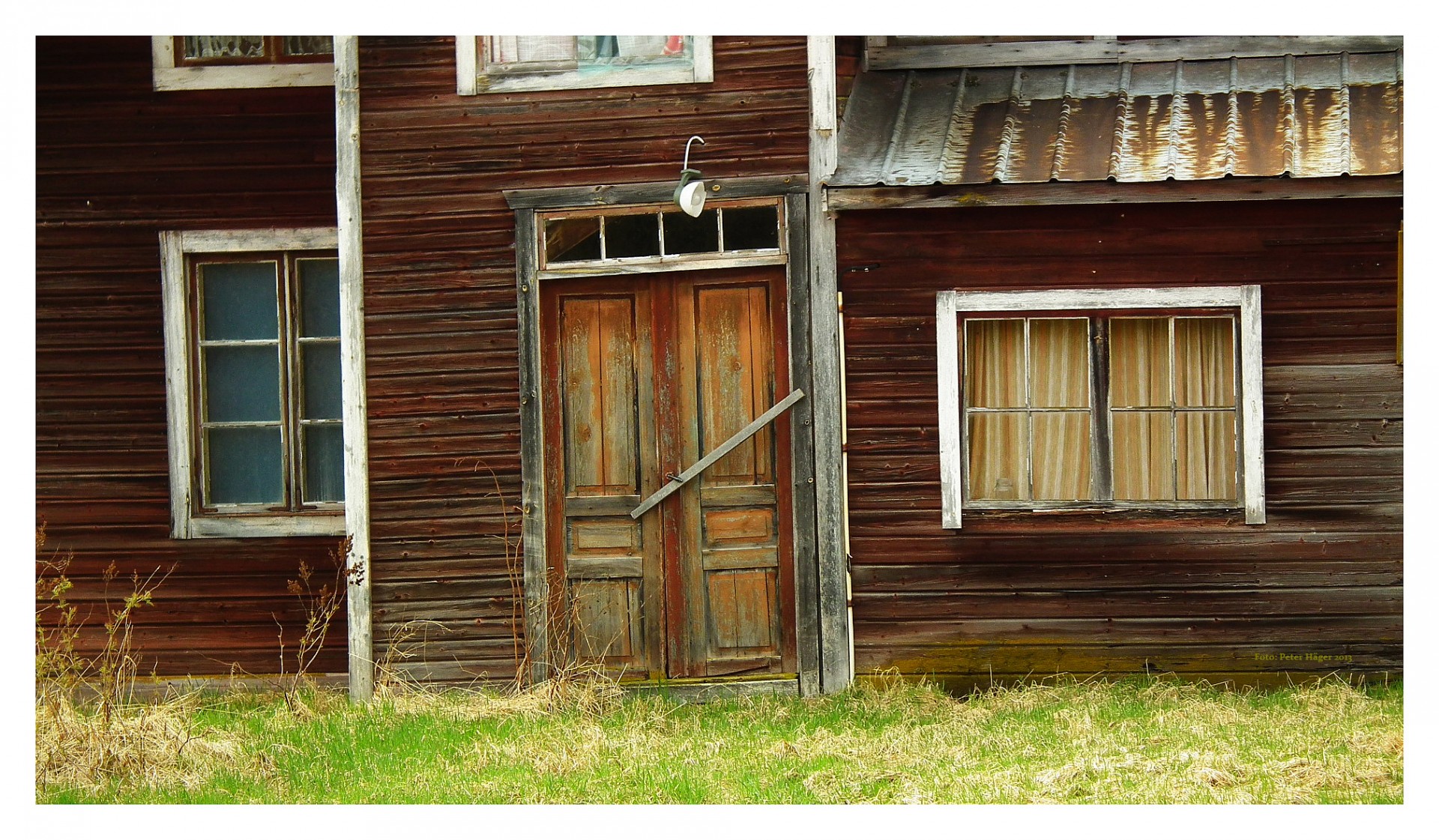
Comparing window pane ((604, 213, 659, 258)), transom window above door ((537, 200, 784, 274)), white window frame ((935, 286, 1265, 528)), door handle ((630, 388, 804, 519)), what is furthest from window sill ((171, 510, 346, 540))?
white window frame ((935, 286, 1265, 528))

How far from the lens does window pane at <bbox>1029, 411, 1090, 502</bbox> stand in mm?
6965

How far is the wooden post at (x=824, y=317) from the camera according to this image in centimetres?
688

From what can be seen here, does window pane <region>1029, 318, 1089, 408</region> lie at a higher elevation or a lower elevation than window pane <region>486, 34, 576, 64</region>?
lower

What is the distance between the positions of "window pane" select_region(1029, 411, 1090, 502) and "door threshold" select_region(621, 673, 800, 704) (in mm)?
1657

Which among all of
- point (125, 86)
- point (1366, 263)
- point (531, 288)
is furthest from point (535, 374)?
point (1366, 263)

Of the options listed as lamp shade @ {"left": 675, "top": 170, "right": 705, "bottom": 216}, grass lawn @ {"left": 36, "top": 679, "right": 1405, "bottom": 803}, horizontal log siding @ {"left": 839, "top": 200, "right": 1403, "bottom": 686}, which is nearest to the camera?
grass lawn @ {"left": 36, "top": 679, "right": 1405, "bottom": 803}

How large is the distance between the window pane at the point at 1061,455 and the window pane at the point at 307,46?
4.49 m

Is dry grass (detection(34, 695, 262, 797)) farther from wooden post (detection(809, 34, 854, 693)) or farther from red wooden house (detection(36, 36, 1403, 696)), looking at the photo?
wooden post (detection(809, 34, 854, 693))

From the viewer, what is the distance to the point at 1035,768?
549cm

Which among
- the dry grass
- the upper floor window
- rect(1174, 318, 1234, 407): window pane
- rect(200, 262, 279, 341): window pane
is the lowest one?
the dry grass

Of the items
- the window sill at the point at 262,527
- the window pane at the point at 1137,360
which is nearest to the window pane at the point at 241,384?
the window sill at the point at 262,527

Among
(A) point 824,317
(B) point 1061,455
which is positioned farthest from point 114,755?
(B) point 1061,455

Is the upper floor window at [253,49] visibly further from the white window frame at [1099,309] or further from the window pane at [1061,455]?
the window pane at [1061,455]

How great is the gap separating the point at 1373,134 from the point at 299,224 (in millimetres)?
5724
